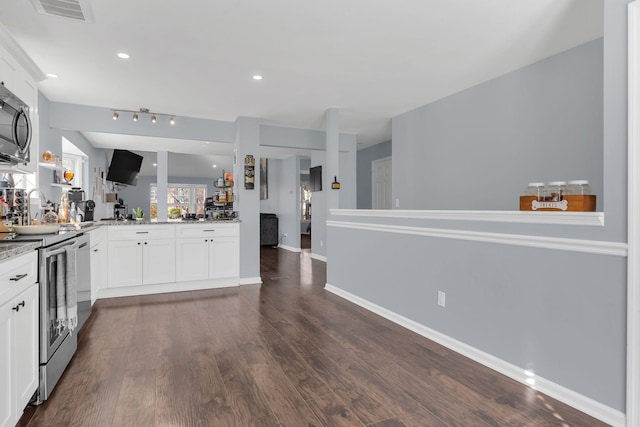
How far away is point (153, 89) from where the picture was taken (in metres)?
4.06

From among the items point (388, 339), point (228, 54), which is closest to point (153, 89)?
point (228, 54)

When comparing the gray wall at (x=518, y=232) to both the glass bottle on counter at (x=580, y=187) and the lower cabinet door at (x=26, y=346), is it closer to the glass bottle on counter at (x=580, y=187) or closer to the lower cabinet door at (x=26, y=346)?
the glass bottle on counter at (x=580, y=187)

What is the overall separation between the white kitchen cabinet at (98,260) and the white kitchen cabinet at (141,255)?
0.06 m

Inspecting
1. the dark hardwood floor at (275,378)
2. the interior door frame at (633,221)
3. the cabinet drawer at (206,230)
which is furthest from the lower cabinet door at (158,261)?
the interior door frame at (633,221)

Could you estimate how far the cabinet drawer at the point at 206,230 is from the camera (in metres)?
4.75

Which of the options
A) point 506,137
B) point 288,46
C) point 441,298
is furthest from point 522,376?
point 288,46

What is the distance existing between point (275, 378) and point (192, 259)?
2.86m

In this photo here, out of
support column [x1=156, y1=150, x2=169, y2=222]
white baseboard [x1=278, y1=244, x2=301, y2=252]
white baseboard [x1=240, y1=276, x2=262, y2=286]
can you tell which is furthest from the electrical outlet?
white baseboard [x1=278, y1=244, x2=301, y2=252]

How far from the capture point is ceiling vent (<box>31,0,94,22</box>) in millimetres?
2312

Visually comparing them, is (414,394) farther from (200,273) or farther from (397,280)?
(200,273)

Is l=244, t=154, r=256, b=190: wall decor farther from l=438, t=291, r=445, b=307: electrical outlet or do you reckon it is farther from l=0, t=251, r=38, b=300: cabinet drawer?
l=0, t=251, r=38, b=300: cabinet drawer

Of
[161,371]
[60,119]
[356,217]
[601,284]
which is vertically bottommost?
[161,371]

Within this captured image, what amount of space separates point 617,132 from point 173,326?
359 centimetres

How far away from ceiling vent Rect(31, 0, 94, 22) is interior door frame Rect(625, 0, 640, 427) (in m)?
3.16
